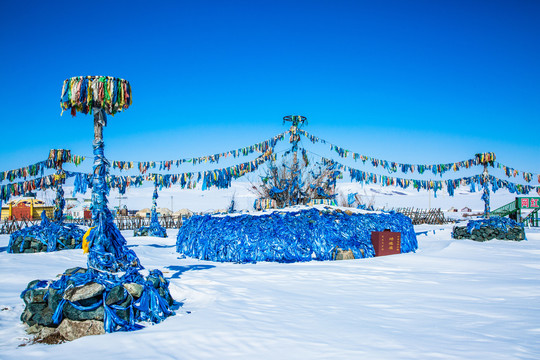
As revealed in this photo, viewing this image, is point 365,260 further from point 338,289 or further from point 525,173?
point 525,173

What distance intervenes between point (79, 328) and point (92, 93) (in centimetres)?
417

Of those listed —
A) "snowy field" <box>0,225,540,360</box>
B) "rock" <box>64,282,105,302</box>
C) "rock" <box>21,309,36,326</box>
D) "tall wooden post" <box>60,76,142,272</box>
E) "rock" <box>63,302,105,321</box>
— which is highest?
"tall wooden post" <box>60,76,142,272</box>

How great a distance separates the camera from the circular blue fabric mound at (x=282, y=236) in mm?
12227

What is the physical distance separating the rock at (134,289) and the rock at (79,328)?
2.04ft

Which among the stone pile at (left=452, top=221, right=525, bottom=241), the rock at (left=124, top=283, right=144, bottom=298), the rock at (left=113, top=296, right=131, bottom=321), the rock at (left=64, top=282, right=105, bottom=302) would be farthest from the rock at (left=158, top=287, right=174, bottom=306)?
the stone pile at (left=452, top=221, right=525, bottom=241)

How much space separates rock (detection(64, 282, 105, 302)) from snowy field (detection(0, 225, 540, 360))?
0.60 meters

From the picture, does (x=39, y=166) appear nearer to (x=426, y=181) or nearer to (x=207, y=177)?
(x=207, y=177)

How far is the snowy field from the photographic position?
14.1 feet

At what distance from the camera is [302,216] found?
12750mm

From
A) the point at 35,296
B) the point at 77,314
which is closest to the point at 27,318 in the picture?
the point at 35,296

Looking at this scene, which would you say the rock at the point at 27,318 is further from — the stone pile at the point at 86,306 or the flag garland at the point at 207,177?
the flag garland at the point at 207,177

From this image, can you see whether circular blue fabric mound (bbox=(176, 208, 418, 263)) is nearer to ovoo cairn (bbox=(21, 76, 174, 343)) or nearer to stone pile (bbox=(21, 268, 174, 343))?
ovoo cairn (bbox=(21, 76, 174, 343))

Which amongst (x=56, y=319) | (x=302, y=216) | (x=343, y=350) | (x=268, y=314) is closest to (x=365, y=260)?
(x=302, y=216)

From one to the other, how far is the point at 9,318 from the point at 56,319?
1174 mm
